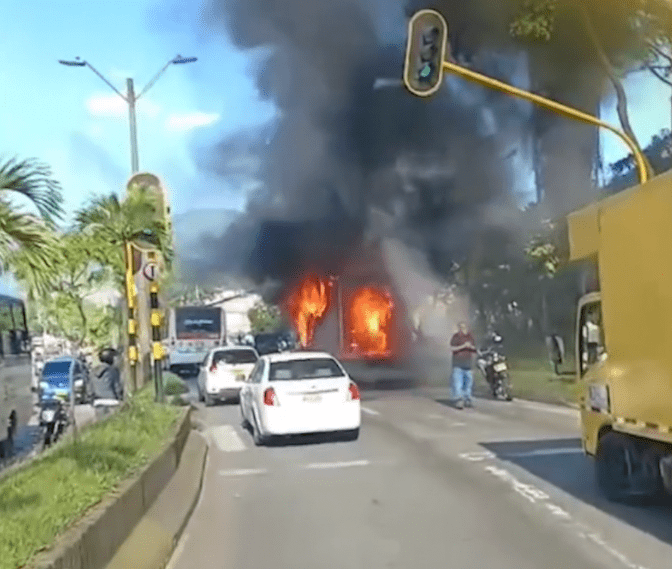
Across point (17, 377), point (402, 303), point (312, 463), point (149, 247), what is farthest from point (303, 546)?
point (402, 303)

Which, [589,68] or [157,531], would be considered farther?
[589,68]

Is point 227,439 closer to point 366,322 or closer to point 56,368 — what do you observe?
point 56,368

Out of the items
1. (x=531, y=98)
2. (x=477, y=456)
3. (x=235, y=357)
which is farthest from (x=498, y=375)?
(x=531, y=98)

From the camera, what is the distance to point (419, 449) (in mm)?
15148

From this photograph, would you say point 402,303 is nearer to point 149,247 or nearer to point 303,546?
point 149,247

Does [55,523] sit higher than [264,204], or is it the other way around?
[264,204]

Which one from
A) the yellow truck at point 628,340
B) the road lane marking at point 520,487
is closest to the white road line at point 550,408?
the road lane marking at point 520,487

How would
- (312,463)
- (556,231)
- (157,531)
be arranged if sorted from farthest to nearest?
(556,231) < (312,463) < (157,531)

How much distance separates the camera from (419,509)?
10391mm

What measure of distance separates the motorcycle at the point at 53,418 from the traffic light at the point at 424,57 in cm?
780

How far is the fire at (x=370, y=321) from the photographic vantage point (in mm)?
34781

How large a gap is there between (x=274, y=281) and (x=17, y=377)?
23576 mm

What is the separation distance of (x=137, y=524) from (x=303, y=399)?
24.4ft

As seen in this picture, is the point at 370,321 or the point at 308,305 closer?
the point at 370,321
